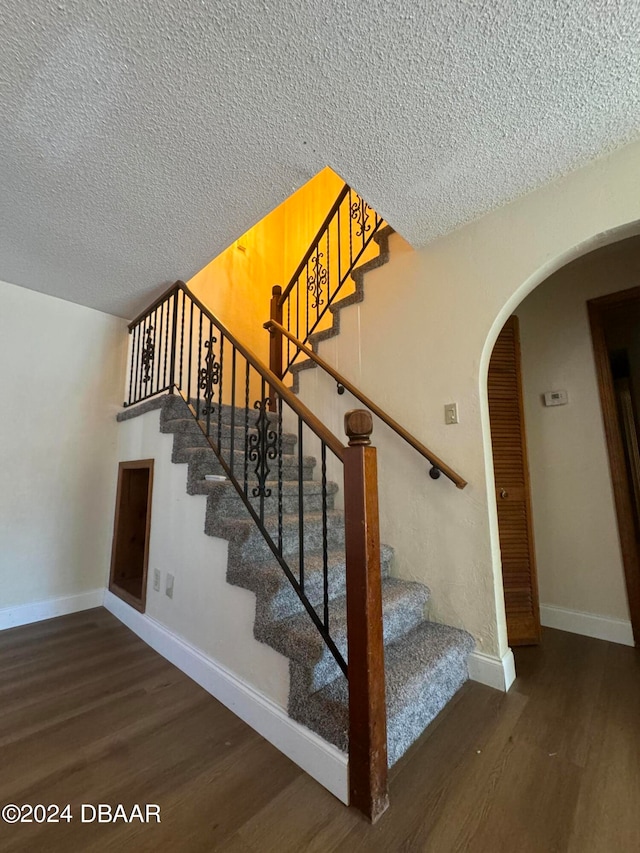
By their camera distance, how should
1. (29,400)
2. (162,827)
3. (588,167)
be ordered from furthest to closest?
(29,400) → (588,167) → (162,827)

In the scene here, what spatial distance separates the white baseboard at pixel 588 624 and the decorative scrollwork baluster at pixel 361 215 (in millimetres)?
3131

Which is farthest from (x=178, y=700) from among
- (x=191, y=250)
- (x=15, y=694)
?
(x=191, y=250)

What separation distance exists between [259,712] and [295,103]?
2500 millimetres

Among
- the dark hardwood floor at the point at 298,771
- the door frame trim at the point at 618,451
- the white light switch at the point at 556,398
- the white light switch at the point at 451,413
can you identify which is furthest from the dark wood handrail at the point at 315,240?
the dark hardwood floor at the point at 298,771

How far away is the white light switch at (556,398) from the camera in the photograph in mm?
2549

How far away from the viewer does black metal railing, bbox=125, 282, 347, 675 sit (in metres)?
1.43

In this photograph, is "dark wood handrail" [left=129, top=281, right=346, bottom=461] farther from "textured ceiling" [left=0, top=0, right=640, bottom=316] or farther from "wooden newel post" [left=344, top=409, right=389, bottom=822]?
"textured ceiling" [left=0, top=0, right=640, bottom=316]

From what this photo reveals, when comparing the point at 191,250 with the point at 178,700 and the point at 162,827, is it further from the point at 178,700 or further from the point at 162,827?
the point at 162,827

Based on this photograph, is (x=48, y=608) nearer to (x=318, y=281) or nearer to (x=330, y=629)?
(x=330, y=629)

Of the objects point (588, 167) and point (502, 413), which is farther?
point (502, 413)

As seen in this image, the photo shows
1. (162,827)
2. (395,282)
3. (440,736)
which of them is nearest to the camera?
(162,827)

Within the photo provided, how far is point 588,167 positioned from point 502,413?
4.47 feet

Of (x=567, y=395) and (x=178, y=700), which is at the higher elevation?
(x=567, y=395)

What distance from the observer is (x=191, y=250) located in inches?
94.7
